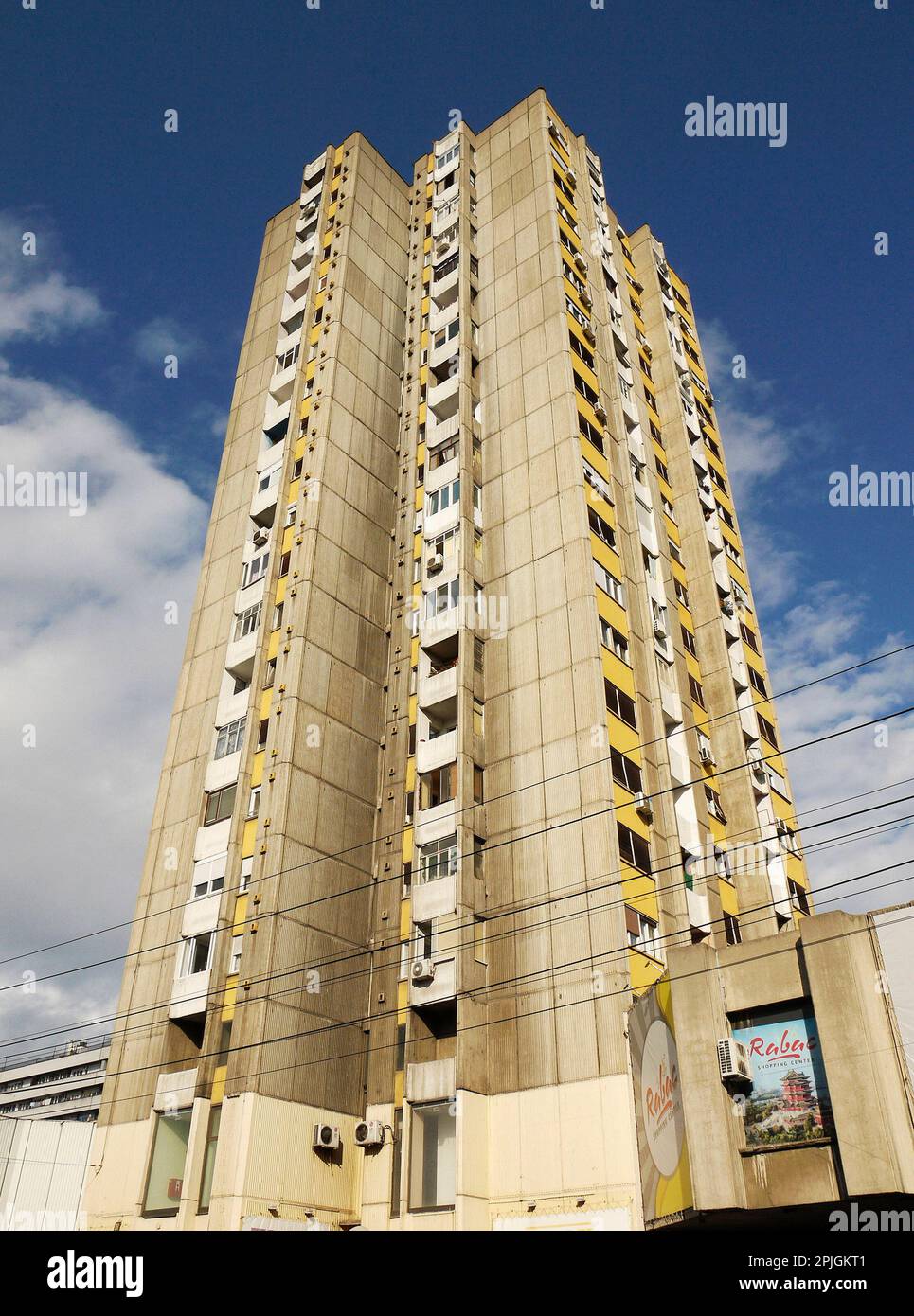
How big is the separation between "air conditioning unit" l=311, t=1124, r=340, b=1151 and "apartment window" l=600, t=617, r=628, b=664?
18.0 meters

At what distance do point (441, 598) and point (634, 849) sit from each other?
Result: 12.8 m

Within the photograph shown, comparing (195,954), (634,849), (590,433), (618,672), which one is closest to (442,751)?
(618,672)

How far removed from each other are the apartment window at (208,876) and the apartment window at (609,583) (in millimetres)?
16778

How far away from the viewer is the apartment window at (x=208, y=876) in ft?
117

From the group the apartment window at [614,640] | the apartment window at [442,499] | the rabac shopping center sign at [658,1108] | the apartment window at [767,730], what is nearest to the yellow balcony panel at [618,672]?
the apartment window at [614,640]

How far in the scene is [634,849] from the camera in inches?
1259

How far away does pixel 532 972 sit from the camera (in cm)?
3047

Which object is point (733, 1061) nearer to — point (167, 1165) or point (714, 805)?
point (714, 805)

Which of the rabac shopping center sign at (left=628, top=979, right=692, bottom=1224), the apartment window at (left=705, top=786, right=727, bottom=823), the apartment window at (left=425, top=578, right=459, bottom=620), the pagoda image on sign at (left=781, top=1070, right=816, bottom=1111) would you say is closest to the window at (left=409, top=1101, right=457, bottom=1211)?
the rabac shopping center sign at (left=628, top=979, right=692, bottom=1224)

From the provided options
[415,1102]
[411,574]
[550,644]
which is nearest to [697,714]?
[550,644]
